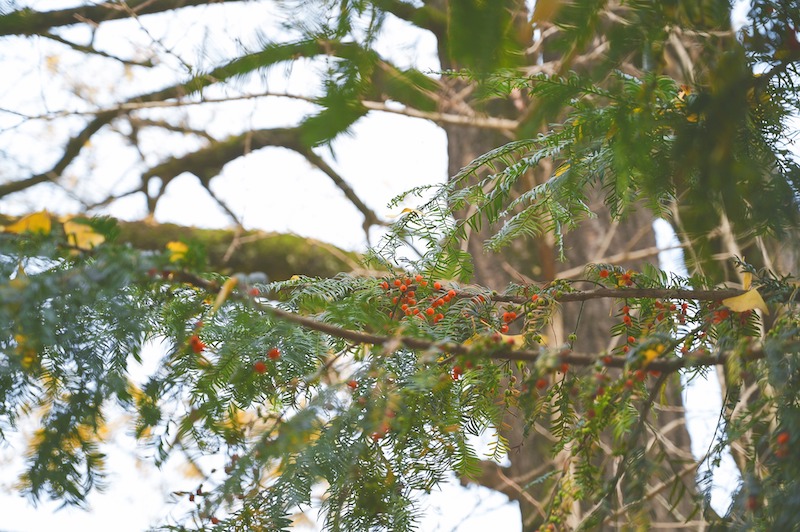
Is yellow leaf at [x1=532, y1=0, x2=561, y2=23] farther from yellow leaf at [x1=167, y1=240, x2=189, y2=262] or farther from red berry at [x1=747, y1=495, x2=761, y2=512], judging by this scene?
red berry at [x1=747, y1=495, x2=761, y2=512]

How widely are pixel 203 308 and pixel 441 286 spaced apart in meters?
0.43

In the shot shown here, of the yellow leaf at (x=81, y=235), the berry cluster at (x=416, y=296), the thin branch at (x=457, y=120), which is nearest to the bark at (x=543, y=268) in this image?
the thin branch at (x=457, y=120)

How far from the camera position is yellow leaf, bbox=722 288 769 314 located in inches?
40.8

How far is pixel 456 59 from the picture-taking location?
27.4 inches

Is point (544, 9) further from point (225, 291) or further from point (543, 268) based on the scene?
point (543, 268)

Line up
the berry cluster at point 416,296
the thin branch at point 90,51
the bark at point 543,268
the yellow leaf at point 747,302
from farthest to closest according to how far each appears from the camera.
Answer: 1. the bark at point 543,268
2. the thin branch at point 90,51
3. the berry cluster at point 416,296
4. the yellow leaf at point 747,302

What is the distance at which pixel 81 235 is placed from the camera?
0.87 meters

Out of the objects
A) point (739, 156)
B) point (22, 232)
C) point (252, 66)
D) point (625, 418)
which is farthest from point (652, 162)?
point (22, 232)

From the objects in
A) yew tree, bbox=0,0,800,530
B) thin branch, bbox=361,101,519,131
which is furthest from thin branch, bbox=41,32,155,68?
yew tree, bbox=0,0,800,530

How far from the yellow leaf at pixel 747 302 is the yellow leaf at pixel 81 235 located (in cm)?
82

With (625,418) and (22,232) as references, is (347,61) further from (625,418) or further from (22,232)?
(625,418)

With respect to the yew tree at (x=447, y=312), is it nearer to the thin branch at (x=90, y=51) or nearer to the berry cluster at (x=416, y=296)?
the berry cluster at (x=416, y=296)

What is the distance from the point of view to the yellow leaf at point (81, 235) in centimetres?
86

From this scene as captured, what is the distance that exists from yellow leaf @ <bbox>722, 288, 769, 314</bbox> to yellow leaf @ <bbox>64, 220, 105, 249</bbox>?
32.2 inches
